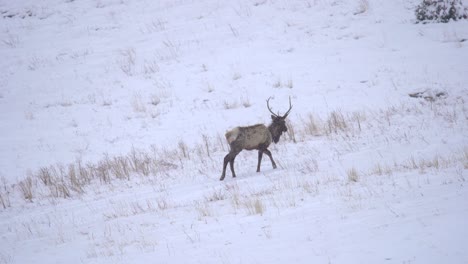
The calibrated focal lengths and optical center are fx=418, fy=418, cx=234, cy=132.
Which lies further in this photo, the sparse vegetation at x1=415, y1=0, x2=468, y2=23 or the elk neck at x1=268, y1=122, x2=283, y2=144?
the sparse vegetation at x1=415, y1=0, x2=468, y2=23

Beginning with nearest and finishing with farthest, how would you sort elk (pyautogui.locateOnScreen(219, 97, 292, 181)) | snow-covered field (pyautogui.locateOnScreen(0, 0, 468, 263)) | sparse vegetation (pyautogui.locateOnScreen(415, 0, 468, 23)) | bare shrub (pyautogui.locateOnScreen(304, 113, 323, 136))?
snow-covered field (pyautogui.locateOnScreen(0, 0, 468, 263)) < elk (pyautogui.locateOnScreen(219, 97, 292, 181)) < bare shrub (pyautogui.locateOnScreen(304, 113, 323, 136)) < sparse vegetation (pyautogui.locateOnScreen(415, 0, 468, 23))

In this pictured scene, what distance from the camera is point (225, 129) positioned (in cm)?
1340

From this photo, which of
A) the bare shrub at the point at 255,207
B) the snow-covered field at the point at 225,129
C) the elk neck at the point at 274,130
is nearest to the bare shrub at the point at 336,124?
the snow-covered field at the point at 225,129

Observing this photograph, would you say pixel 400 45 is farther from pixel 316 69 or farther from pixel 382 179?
pixel 382 179

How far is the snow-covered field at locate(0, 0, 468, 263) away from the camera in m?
4.90

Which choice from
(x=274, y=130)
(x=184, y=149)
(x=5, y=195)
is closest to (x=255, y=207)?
(x=274, y=130)

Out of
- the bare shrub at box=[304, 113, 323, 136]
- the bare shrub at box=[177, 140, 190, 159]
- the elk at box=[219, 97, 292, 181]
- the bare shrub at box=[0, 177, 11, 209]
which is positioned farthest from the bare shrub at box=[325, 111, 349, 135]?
the bare shrub at box=[0, 177, 11, 209]

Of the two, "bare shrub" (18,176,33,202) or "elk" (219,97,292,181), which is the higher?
"elk" (219,97,292,181)

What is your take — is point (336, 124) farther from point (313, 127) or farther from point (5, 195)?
point (5, 195)

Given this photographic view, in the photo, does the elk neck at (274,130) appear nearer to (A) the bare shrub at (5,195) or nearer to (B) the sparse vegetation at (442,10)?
(A) the bare shrub at (5,195)

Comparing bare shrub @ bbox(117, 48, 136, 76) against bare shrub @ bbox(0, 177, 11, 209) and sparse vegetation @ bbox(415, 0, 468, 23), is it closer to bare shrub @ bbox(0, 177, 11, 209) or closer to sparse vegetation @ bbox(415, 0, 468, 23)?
bare shrub @ bbox(0, 177, 11, 209)

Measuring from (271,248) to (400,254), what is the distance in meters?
1.31

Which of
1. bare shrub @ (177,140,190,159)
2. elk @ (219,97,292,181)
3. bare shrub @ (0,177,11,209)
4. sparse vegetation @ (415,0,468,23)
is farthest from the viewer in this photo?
sparse vegetation @ (415,0,468,23)

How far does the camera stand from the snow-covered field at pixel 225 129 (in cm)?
490
